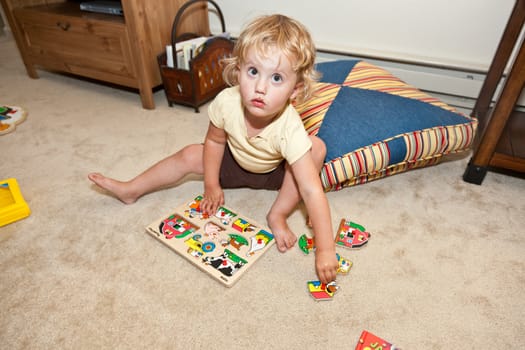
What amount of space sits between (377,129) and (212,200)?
53cm

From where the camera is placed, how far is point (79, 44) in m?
1.54

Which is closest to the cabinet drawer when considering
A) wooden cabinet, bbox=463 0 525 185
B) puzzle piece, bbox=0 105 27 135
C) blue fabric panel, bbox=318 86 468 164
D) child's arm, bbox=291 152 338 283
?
puzzle piece, bbox=0 105 27 135

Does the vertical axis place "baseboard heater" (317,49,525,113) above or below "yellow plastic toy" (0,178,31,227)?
above

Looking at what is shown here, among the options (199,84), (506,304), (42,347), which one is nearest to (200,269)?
(42,347)

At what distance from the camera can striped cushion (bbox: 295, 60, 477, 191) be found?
3.19 ft

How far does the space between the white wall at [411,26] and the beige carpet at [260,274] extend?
0.56 meters

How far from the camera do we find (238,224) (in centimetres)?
89

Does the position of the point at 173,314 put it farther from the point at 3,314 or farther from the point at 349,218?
the point at 349,218

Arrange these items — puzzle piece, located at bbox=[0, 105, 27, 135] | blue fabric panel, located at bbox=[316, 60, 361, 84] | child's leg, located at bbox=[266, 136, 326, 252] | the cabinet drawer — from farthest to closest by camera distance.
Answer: the cabinet drawer < puzzle piece, located at bbox=[0, 105, 27, 135] < blue fabric panel, located at bbox=[316, 60, 361, 84] < child's leg, located at bbox=[266, 136, 326, 252]

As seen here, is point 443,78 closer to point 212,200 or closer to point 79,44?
point 212,200

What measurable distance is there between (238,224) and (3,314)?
0.53m

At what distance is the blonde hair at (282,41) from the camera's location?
662mm

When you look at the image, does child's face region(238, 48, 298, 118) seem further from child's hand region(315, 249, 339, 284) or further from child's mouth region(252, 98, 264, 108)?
child's hand region(315, 249, 339, 284)

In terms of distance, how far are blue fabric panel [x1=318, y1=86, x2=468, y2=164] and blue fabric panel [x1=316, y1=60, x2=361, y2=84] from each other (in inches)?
4.5
